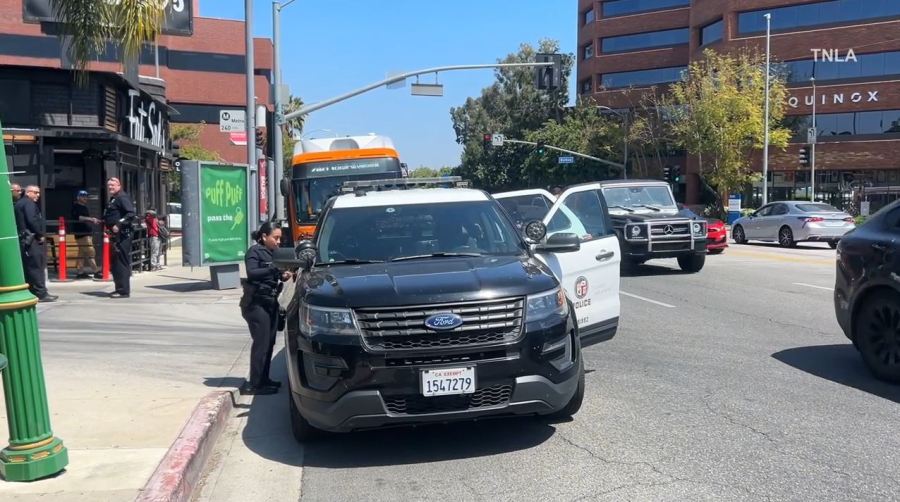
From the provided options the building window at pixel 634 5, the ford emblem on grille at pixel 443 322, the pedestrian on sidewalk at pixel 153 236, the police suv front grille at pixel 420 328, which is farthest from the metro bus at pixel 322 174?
the building window at pixel 634 5

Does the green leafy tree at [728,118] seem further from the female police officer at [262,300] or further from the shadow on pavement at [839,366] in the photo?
the female police officer at [262,300]

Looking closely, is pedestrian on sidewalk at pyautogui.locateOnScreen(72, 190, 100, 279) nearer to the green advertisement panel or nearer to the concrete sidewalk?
the concrete sidewalk

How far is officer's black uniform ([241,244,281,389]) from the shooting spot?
300 inches

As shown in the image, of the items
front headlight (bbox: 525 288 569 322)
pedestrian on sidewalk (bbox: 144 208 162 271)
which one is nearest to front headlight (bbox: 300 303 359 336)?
front headlight (bbox: 525 288 569 322)

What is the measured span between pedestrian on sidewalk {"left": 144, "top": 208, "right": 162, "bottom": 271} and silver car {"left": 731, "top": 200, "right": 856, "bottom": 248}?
18980mm

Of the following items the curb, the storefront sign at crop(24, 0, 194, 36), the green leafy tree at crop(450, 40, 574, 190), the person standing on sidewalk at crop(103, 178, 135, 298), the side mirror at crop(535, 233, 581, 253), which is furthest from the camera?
the green leafy tree at crop(450, 40, 574, 190)

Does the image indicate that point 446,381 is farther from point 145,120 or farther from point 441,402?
point 145,120

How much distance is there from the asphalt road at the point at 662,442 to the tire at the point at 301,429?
0.10 metres

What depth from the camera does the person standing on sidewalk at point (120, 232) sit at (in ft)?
45.8

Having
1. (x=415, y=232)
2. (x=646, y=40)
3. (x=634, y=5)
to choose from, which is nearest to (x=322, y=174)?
(x=415, y=232)

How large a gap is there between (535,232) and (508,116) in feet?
257

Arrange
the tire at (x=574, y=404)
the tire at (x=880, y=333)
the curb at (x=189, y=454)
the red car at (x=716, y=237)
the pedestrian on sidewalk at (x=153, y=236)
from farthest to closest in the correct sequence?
the red car at (x=716, y=237)
the pedestrian on sidewalk at (x=153, y=236)
the tire at (x=880, y=333)
the tire at (x=574, y=404)
the curb at (x=189, y=454)

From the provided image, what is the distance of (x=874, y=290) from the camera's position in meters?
7.85

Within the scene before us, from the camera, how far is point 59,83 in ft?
57.8
